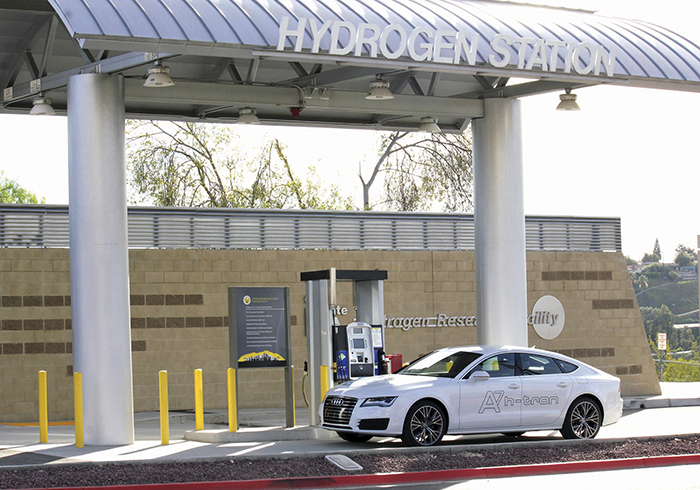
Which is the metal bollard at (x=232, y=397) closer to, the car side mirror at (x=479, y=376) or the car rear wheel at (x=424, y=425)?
the car rear wheel at (x=424, y=425)

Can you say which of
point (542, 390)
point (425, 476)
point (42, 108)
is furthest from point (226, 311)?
point (425, 476)

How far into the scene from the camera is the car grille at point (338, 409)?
1294 centimetres

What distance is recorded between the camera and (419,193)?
1537 inches

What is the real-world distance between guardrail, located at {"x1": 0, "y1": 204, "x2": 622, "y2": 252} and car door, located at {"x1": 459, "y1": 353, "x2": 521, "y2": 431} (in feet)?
28.9

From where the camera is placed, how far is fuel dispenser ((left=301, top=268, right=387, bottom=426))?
14602mm

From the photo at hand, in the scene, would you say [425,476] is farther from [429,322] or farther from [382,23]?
[429,322]

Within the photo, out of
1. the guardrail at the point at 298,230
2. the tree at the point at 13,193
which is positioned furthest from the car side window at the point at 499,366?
the tree at the point at 13,193

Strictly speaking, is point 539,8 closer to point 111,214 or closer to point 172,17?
point 172,17

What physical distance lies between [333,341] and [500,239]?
4450mm

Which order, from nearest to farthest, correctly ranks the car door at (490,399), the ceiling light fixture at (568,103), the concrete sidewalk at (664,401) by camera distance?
the car door at (490,399) < the ceiling light fixture at (568,103) < the concrete sidewalk at (664,401)

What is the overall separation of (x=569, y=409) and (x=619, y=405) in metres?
1.05

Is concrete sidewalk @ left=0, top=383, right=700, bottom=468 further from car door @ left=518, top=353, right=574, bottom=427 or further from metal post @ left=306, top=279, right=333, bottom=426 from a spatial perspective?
metal post @ left=306, top=279, right=333, bottom=426

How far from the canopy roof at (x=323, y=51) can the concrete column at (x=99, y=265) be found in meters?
0.79

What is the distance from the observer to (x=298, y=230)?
2158 cm
